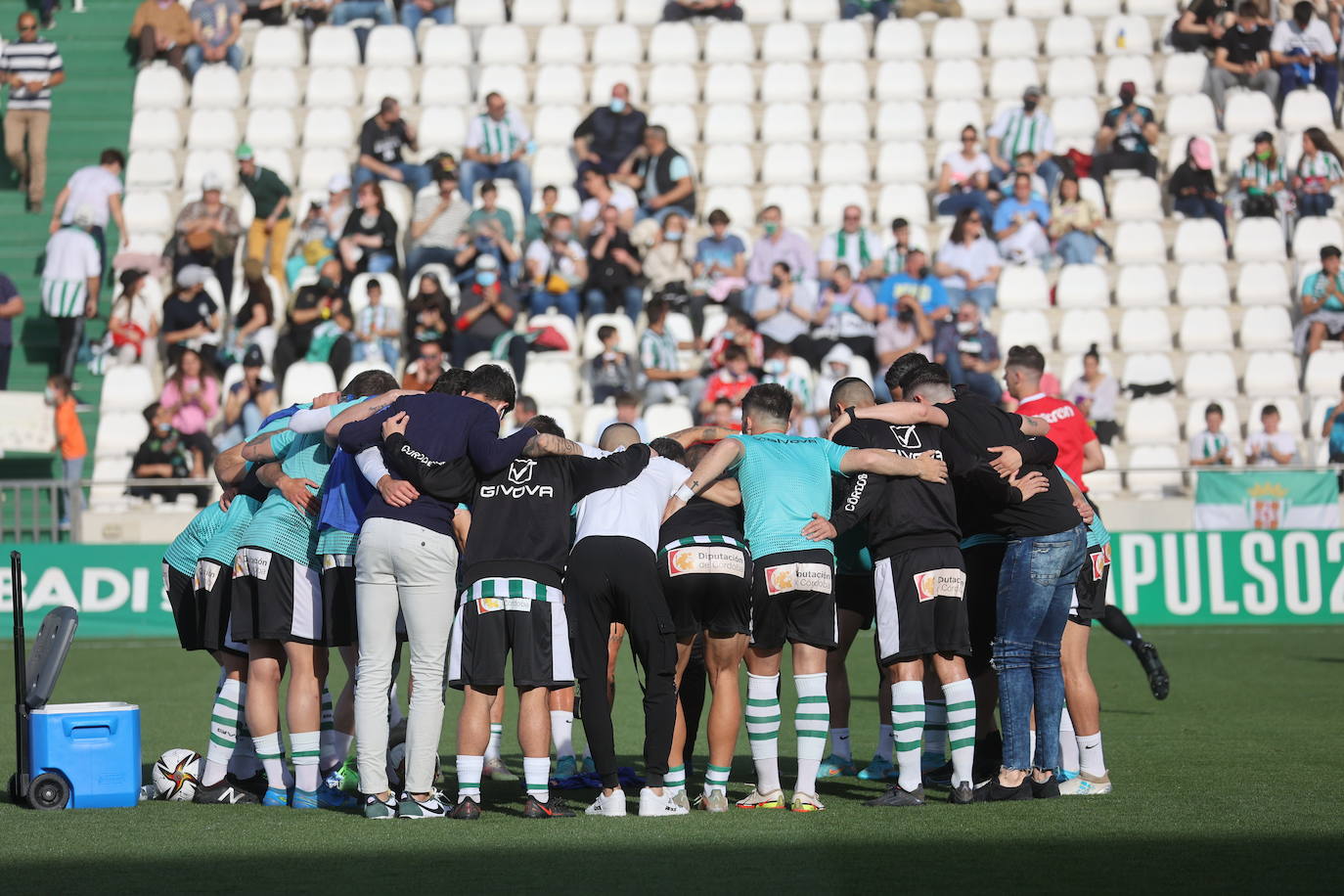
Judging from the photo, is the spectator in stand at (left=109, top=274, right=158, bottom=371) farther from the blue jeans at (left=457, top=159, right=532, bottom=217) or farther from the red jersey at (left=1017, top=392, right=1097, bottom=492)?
the red jersey at (left=1017, top=392, right=1097, bottom=492)

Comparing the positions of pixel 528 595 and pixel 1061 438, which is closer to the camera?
pixel 528 595

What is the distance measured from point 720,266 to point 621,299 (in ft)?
4.22

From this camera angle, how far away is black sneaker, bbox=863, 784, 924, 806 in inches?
323

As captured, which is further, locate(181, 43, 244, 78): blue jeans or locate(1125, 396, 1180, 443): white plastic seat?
locate(181, 43, 244, 78): blue jeans

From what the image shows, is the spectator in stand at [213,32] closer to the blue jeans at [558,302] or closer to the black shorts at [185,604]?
the blue jeans at [558,302]

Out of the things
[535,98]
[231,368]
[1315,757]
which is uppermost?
[535,98]

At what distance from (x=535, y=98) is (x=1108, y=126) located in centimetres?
805

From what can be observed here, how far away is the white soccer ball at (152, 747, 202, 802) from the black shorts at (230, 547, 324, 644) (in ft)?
3.08

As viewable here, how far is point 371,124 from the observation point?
22.7 metres

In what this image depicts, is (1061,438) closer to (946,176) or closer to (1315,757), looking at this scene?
(1315,757)

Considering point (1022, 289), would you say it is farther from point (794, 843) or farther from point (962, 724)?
point (794, 843)

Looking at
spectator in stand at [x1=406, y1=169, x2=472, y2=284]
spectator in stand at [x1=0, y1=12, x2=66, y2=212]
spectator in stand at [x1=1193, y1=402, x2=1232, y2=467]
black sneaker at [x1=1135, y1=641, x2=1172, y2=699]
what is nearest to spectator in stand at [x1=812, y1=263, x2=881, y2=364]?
spectator in stand at [x1=1193, y1=402, x2=1232, y2=467]

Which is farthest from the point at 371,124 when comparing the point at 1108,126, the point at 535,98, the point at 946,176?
the point at 1108,126

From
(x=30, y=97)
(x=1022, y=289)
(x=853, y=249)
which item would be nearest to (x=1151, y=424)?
(x=1022, y=289)
